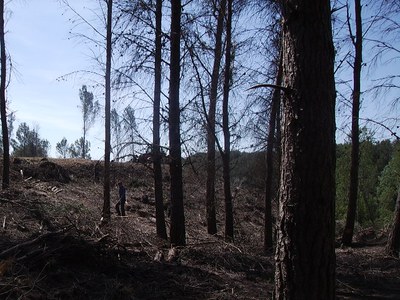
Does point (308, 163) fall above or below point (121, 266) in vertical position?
above

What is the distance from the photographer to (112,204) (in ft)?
75.3

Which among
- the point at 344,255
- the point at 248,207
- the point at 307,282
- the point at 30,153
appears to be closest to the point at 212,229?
the point at 344,255

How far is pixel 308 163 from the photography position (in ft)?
12.6

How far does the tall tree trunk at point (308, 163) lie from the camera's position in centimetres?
381

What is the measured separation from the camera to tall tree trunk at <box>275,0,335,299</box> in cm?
381

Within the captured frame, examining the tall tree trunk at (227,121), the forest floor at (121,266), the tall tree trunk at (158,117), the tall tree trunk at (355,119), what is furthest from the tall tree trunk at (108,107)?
the tall tree trunk at (355,119)

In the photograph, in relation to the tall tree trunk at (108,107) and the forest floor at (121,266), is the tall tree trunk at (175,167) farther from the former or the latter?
the tall tree trunk at (108,107)

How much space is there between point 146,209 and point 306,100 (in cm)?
1989

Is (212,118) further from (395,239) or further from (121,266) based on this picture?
(121,266)

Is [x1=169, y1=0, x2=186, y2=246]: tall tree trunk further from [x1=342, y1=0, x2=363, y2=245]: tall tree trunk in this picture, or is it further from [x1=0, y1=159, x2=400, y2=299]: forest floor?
[x1=342, y1=0, x2=363, y2=245]: tall tree trunk

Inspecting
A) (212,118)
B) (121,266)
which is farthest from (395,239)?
(121,266)

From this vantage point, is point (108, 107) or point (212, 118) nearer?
point (212, 118)

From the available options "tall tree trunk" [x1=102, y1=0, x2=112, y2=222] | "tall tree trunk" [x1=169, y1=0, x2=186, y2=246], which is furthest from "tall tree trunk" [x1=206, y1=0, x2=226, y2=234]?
"tall tree trunk" [x1=169, y1=0, x2=186, y2=246]

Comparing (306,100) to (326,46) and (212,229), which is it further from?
(212,229)
